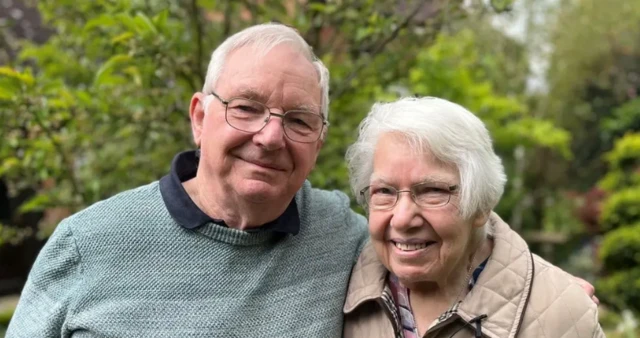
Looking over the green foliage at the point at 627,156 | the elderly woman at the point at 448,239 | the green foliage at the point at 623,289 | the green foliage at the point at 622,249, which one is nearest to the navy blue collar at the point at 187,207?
the elderly woman at the point at 448,239

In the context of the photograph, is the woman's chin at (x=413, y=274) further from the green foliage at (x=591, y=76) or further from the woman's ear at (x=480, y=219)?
the green foliage at (x=591, y=76)

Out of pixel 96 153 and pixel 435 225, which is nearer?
pixel 435 225

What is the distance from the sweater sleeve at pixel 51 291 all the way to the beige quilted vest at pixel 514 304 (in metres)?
0.93

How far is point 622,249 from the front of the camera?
740cm

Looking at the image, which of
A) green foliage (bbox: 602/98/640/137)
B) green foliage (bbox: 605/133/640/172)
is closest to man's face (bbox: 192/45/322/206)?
green foliage (bbox: 605/133/640/172)

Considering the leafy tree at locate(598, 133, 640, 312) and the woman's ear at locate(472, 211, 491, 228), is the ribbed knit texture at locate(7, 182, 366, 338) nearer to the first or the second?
the woman's ear at locate(472, 211, 491, 228)

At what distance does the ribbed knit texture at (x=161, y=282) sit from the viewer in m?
1.67

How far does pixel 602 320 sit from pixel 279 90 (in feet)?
25.9

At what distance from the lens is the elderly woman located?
5.65 ft

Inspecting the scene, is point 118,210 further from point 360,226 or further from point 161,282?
point 360,226

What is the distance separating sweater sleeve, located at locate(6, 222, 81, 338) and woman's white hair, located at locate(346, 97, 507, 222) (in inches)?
38.6

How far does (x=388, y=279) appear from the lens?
6.61 feet

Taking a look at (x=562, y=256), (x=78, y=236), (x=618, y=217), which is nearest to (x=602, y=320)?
(x=618, y=217)

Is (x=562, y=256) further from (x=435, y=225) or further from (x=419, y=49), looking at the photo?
(x=435, y=225)
